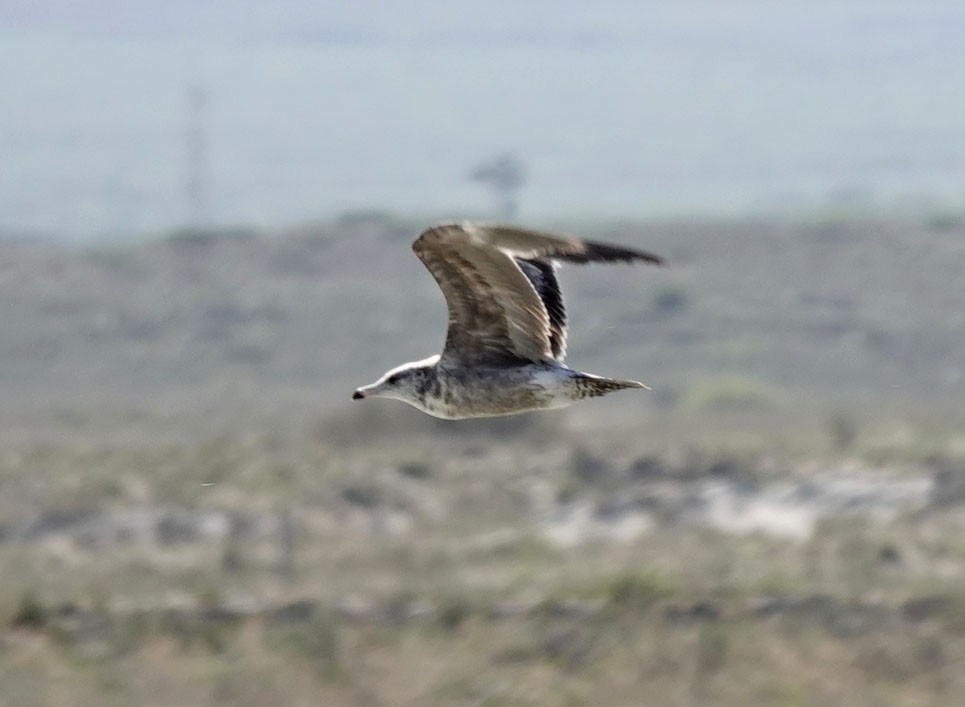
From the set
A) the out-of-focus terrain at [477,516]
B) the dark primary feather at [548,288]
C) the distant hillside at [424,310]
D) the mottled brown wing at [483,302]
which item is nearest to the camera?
the mottled brown wing at [483,302]

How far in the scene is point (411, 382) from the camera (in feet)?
33.1

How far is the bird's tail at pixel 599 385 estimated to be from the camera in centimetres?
930

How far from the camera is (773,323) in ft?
179

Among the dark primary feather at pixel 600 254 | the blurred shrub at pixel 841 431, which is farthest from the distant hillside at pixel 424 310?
the dark primary feather at pixel 600 254

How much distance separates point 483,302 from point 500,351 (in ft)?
1.02

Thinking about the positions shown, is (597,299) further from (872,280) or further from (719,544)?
(719,544)

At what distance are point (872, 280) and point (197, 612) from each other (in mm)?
44689

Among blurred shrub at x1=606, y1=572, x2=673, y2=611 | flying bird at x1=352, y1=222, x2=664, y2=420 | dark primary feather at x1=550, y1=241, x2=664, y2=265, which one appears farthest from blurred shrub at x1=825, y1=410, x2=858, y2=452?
dark primary feather at x1=550, y1=241, x2=664, y2=265

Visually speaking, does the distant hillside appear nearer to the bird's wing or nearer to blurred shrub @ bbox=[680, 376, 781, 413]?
blurred shrub @ bbox=[680, 376, 781, 413]

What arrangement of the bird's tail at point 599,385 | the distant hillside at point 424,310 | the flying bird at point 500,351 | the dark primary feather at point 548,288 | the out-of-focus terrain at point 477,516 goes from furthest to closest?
the distant hillside at point 424,310, the out-of-focus terrain at point 477,516, the dark primary feather at point 548,288, the flying bird at point 500,351, the bird's tail at point 599,385

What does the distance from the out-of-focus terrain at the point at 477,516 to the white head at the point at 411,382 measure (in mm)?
4863

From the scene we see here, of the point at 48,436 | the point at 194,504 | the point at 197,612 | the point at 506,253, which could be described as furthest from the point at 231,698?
the point at 48,436

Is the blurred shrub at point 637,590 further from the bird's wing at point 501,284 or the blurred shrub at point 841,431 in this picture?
the blurred shrub at point 841,431

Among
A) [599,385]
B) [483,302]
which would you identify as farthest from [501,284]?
[599,385]
